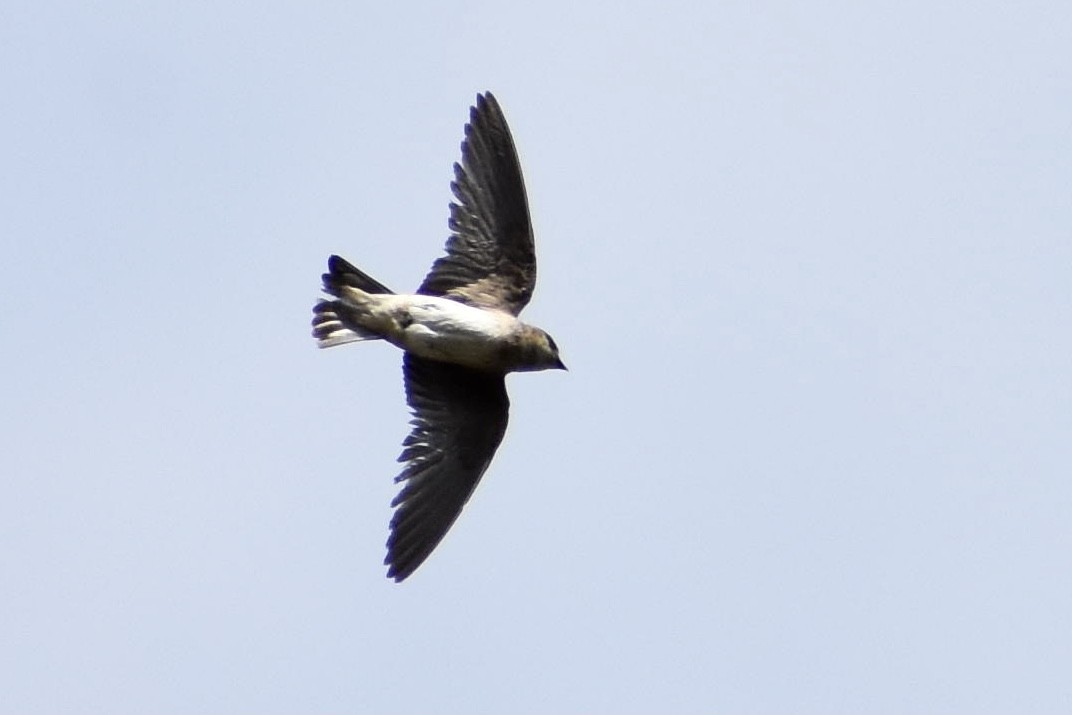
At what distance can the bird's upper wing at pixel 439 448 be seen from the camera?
10188 mm

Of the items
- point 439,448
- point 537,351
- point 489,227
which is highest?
point 489,227

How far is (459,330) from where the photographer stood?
9766 mm

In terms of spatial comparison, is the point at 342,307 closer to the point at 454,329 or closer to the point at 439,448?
the point at 454,329

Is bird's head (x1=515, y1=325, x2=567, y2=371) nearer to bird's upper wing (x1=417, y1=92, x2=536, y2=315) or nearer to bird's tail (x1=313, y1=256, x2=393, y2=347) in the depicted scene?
bird's upper wing (x1=417, y1=92, x2=536, y2=315)

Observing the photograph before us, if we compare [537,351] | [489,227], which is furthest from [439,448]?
[489,227]

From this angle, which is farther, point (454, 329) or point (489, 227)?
point (489, 227)

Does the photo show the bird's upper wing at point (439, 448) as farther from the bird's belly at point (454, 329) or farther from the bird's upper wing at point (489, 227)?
the bird's upper wing at point (489, 227)

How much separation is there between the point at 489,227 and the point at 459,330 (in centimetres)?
64

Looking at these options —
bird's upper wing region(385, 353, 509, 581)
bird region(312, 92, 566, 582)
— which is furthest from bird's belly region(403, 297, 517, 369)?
bird's upper wing region(385, 353, 509, 581)

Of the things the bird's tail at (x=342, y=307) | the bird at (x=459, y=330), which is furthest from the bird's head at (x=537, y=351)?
the bird's tail at (x=342, y=307)

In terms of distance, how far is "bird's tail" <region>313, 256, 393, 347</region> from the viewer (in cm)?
985

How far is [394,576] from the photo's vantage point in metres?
10.1

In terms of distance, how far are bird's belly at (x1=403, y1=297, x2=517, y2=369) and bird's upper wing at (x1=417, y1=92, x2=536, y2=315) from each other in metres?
0.18

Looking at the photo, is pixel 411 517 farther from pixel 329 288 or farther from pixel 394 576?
pixel 329 288
